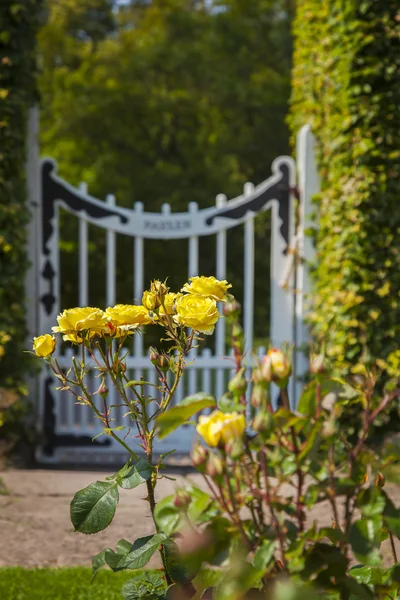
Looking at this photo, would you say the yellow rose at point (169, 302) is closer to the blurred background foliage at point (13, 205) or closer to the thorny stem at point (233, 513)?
the thorny stem at point (233, 513)

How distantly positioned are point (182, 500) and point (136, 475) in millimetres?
452

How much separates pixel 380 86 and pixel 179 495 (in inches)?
146

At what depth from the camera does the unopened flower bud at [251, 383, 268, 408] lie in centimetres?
102

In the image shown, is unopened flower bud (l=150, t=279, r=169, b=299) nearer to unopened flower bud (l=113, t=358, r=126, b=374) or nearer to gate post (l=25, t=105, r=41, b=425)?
unopened flower bud (l=113, t=358, r=126, b=374)

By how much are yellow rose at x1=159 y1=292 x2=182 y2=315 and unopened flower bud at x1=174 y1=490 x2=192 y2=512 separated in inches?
20.2

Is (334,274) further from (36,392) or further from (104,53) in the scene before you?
(104,53)

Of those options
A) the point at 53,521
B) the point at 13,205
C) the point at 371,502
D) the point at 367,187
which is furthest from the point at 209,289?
the point at 13,205

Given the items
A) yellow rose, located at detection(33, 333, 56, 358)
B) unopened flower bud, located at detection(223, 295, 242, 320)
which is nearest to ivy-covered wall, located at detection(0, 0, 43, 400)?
yellow rose, located at detection(33, 333, 56, 358)

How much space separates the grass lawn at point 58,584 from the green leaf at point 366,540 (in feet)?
5.15

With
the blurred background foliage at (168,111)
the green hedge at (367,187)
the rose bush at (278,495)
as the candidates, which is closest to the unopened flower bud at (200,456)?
the rose bush at (278,495)

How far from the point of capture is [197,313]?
1355 millimetres

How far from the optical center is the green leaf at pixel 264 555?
1.02m

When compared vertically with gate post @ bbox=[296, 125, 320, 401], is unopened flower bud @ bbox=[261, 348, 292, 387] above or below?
below

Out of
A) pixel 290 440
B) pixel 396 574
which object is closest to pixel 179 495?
pixel 290 440
